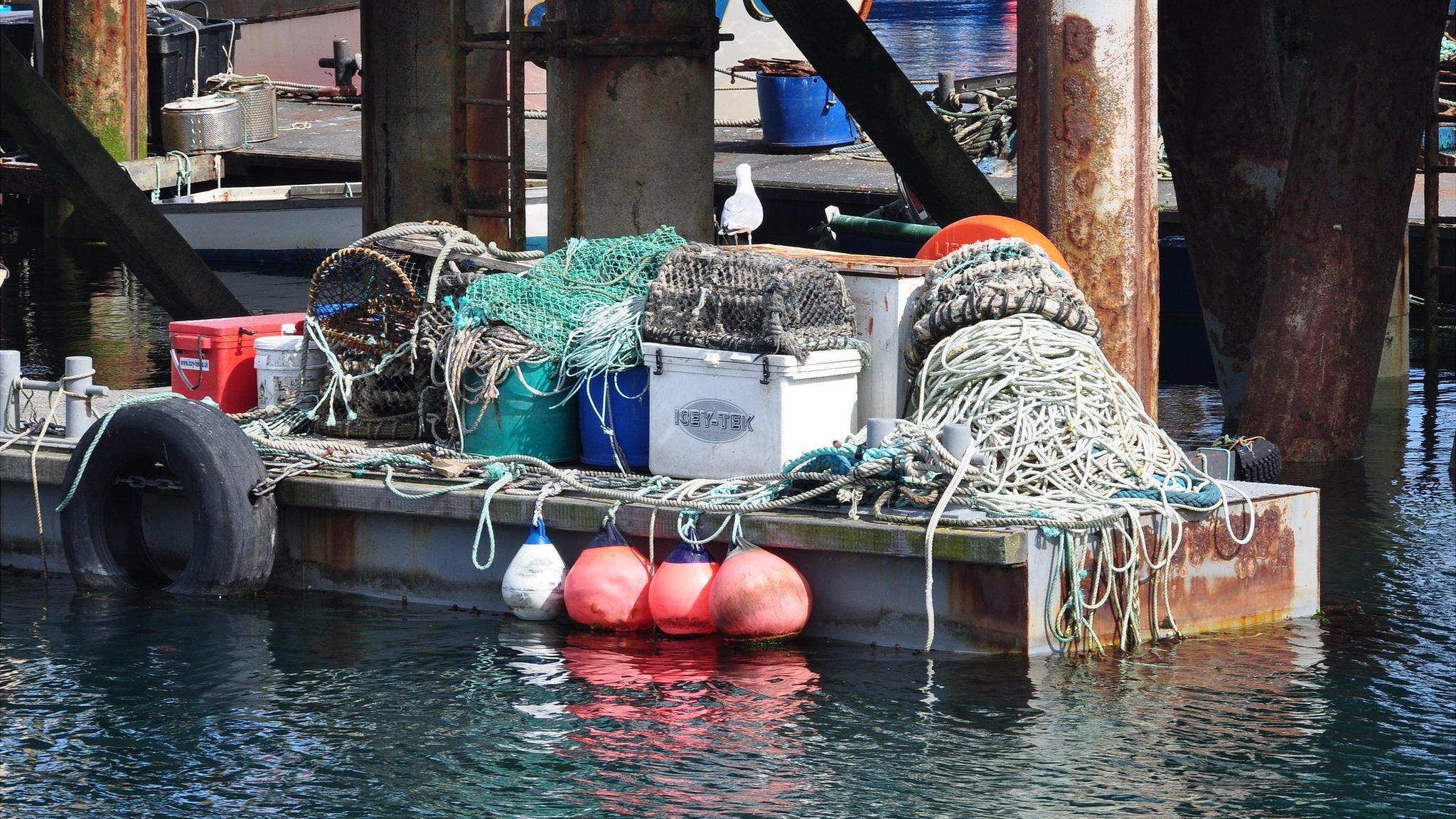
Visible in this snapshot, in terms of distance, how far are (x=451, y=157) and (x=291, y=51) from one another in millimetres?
20093

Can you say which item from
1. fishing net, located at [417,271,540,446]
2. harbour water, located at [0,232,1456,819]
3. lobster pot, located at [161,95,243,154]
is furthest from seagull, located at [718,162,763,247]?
lobster pot, located at [161,95,243,154]

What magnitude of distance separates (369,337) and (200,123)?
17.8 metres

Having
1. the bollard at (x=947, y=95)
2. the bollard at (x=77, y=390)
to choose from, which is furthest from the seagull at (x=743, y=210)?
the bollard at (x=947, y=95)

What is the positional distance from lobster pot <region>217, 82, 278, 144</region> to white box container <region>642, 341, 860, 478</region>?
19451mm

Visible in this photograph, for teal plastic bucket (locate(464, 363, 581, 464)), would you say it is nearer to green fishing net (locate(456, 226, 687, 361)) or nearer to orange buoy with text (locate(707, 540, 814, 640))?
green fishing net (locate(456, 226, 687, 361))

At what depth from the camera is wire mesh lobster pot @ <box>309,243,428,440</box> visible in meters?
9.65

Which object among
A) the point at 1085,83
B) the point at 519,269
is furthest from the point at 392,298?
the point at 1085,83

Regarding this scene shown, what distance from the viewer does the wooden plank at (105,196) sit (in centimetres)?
1147

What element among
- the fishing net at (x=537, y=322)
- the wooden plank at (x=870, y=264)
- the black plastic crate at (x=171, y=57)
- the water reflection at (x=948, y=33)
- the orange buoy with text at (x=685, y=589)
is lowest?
the orange buoy with text at (x=685, y=589)

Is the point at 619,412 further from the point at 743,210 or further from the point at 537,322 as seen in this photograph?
the point at 743,210

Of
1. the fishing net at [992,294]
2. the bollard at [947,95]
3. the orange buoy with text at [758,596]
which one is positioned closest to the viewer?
the orange buoy with text at [758,596]

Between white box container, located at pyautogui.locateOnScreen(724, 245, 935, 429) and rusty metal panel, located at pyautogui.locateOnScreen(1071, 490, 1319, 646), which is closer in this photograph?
rusty metal panel, located at pyautogui.locateOnScreen(1071, 490, 1319, 646)

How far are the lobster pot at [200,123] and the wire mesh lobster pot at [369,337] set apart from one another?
1730cm

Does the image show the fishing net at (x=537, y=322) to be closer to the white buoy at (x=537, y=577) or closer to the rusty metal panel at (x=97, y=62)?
the white buoy at (x=537, y=577)
